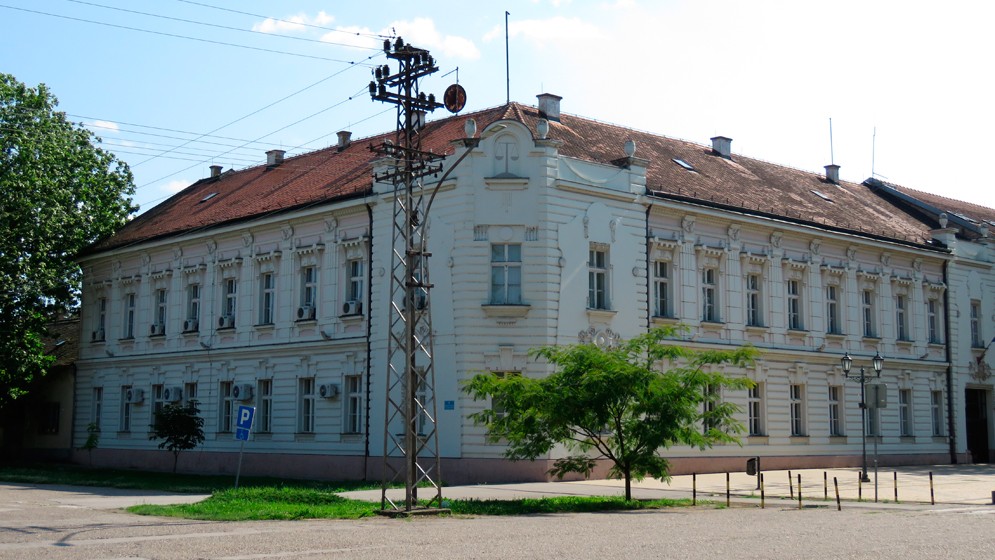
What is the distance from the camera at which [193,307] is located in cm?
4247

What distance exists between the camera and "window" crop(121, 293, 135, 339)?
45781 mm

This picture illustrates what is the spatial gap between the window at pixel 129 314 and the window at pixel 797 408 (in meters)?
27.2

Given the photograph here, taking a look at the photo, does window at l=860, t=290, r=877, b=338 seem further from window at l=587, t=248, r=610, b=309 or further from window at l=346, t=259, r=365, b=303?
window at l=346, t=259, r=365, b=303

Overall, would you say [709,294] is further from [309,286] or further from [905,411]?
[309,286]

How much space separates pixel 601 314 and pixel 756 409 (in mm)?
8780

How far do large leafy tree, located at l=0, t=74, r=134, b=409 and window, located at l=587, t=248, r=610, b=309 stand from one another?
913 inches

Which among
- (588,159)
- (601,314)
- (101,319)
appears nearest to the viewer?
(601,314)

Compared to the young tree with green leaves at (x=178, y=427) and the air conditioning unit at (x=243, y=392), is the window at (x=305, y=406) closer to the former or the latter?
the air conditioning unit at (x=243, y=392)

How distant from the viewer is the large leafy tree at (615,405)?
76.9 ft

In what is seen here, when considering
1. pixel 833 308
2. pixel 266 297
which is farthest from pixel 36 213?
pixel 833 308

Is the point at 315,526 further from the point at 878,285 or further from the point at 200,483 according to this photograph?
the point at 878,285

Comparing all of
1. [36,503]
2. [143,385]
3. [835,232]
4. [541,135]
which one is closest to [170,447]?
[143,385]

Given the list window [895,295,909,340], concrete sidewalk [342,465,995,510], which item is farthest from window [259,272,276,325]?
window [895,295,909,340]

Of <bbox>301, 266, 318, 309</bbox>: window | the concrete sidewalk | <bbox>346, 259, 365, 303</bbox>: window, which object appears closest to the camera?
the concrete sidewalk
